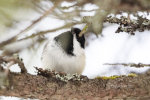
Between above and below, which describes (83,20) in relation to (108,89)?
above

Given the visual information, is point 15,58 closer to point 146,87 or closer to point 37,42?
point 37,42

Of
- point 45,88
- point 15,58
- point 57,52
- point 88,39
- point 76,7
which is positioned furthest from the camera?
point 88,39

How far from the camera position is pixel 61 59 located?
1.38 m

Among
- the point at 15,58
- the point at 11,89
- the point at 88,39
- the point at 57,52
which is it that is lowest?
the point at 11,89

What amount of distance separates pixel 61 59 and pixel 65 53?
1.4 inches

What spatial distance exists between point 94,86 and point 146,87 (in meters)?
0.23

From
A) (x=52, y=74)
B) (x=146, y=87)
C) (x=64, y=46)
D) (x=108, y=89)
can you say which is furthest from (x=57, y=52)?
(x=146, y=87)

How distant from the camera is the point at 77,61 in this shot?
1406mm

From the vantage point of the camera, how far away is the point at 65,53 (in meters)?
1.38

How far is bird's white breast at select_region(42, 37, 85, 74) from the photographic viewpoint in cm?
138

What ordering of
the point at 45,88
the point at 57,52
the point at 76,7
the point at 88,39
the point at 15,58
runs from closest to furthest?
the point at 76,7, the point at 15,58, the point at 45,88, the point at 57,52, the point at 88,39

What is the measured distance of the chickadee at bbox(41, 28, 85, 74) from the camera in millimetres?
1381

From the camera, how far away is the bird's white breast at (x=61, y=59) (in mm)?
1379

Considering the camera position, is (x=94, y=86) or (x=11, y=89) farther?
(x=94, y=86)
